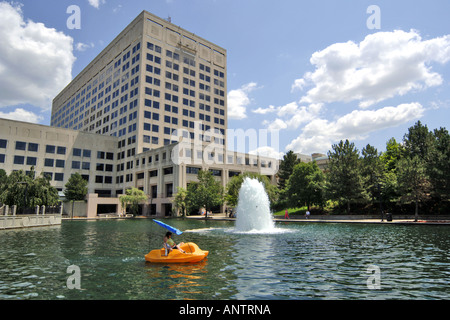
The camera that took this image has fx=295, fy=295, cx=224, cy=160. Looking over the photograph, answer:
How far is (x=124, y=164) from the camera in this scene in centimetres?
8181

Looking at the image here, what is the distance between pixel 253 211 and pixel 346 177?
2396cm

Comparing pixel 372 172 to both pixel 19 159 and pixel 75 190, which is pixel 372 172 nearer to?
pixel 75 190

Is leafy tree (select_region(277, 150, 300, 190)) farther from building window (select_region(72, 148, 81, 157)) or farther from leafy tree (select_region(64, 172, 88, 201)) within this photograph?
building window (select_region(72, 148, 81, 157))

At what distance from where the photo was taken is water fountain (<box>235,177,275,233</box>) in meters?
29.1

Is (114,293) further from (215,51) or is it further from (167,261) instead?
(215,51)

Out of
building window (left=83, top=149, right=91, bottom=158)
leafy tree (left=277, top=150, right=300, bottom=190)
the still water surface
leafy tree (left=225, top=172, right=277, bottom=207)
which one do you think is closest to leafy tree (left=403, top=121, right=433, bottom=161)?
leafy tree (left=225, top=172, right=277, bottom=207)

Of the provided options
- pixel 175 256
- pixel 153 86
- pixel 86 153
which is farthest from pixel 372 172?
pixel 86 153

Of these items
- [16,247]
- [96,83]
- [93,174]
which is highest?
[96,83]

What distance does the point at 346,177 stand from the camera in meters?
46.8

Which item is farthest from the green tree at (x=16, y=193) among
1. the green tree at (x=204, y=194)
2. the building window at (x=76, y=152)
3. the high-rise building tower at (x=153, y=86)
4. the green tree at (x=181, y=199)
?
the building window at (x=76, y=152)

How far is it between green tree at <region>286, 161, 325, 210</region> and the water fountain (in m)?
24.2
